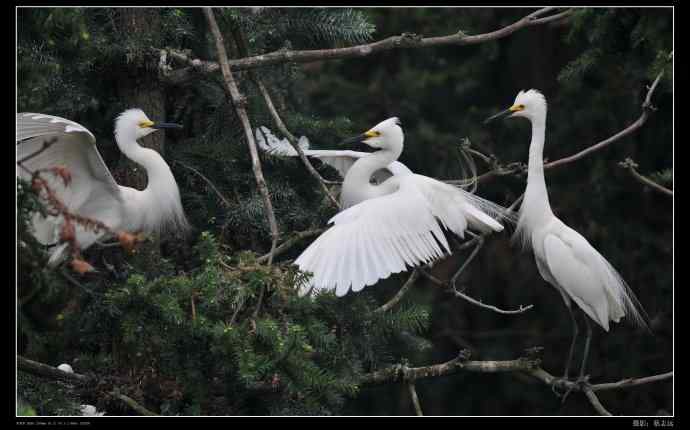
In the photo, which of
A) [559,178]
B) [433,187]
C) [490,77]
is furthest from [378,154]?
[490,77]

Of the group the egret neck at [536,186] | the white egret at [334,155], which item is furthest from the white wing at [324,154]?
the egret neck at [536,186]

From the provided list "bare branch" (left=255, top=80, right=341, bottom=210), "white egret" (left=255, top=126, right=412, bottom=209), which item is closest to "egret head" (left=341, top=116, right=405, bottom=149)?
"white egret" (left=255, top=126, right=412, bottom=209)

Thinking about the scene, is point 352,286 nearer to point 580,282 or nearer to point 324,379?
point 324,379

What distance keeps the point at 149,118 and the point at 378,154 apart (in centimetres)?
91

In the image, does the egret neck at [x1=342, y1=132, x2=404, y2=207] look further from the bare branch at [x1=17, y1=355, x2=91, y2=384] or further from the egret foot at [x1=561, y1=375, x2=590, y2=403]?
the bare branch at [x1=17, y1=355, x2=91, y2=384]

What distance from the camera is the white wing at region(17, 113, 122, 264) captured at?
2812mm

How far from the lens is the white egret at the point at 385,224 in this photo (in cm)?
280

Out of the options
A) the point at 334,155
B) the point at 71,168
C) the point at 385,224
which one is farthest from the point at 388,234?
the point at 71,168

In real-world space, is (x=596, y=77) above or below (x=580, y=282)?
above

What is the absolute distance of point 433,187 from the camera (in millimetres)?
3422

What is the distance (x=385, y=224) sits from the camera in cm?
311

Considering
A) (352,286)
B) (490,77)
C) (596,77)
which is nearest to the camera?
(352,286)

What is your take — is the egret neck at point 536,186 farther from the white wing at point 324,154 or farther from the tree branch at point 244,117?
the tree branch at point 244,117
